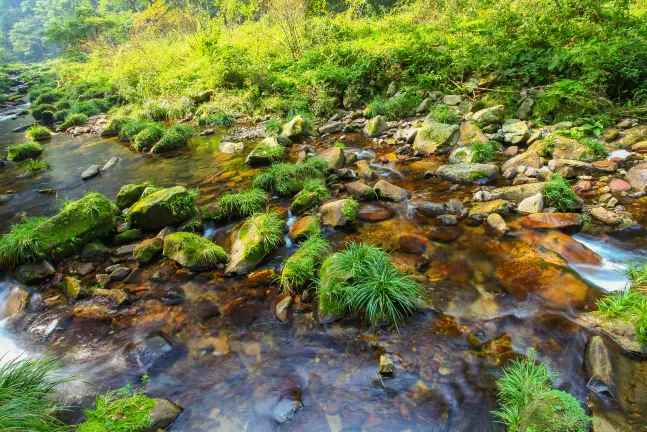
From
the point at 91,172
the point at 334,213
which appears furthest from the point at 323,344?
the point at 91,172

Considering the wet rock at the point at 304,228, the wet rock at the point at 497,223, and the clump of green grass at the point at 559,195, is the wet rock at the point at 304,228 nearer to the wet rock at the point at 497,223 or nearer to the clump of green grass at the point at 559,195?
the wet rock at the point at 497,223

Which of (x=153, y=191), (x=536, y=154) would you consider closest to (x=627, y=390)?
(x=536, y=154)

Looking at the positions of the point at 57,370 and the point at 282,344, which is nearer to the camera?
the point at 57,370

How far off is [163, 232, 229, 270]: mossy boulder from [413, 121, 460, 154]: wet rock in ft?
19.1

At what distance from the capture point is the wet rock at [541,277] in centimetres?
405

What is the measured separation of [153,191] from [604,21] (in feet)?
39.8

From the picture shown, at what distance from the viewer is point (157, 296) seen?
488 centimetres

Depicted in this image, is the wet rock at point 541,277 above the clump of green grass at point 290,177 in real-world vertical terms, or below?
below

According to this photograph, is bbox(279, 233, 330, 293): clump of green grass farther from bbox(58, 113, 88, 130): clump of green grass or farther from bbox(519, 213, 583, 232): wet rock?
bbox(58, 113, 88, 130): clump of green grass

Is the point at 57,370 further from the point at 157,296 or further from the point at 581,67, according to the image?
the point at 581,67

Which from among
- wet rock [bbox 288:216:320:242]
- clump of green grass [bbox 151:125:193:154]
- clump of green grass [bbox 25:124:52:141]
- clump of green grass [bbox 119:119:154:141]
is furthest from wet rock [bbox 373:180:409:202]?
clump of green grass [bbox 25:124:52:141]

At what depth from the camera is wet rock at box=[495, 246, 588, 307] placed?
13.3ft

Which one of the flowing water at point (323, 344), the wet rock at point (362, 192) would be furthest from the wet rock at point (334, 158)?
the flowing water at point (323, 344)

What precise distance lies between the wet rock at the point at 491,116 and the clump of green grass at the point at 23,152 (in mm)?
15237
